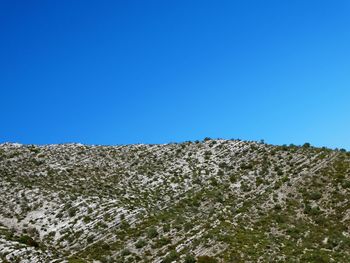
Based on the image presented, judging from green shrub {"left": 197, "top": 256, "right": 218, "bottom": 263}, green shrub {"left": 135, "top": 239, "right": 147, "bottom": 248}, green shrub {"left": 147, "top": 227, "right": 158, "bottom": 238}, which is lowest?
green shrub {"left": 197, "top": 256, "right": 218, "bottom": 263}

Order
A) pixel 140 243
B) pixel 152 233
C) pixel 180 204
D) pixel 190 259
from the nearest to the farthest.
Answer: pixel 190 259 → pixel 140 243 → pixel 152 233 → pixel 180 204

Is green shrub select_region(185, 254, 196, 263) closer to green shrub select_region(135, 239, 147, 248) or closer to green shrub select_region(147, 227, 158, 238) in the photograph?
green shrub select_region(135, 239, 147, 248)

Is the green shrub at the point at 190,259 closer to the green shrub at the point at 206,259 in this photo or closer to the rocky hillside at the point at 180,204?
the rocky hillside at the point at 180,204

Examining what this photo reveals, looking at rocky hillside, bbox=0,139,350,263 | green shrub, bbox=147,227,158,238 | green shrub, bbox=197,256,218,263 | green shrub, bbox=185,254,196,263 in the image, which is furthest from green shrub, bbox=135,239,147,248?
green shrub, bbox=197,256,218,263

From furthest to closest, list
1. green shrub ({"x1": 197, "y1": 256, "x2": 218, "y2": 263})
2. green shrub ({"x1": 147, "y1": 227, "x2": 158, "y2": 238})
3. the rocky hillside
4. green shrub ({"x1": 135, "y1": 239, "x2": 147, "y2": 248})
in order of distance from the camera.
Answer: green shrub ({"x1": 147, "y1": 227, "x2": 158, "y2": 238}), green shrub ({"x1": 135, "y1": 239, "x2": 147, "y2": 248}), the rocky hillside, green shrub ({"x1": 197, "y1": 256, "x2": 218, "y2": 263})

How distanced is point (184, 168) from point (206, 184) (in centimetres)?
709

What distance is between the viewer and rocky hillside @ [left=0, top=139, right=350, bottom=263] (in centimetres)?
3997

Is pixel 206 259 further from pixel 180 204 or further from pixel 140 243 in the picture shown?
pixel 180 204

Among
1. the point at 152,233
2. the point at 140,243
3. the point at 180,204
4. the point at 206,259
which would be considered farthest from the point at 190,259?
the point at 180,204

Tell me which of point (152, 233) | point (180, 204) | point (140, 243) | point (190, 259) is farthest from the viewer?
point (180, 204)

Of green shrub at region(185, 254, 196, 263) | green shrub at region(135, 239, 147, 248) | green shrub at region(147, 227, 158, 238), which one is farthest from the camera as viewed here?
green shrub at region(147, 227, 158, 238)

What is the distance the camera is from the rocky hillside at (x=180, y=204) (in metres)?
40.0

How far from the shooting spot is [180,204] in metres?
51.2

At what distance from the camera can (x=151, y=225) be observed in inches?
1797
